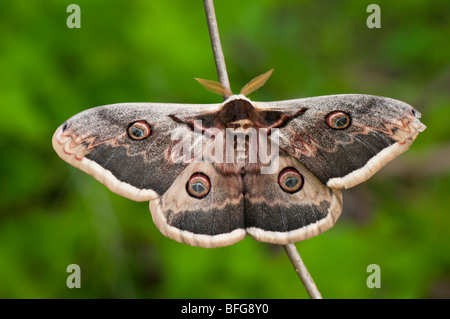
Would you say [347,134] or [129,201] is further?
[129,201]

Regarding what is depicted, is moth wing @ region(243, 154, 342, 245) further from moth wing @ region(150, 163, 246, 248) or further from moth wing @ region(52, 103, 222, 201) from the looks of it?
moth wing @ region(52, 103, 222, 201)

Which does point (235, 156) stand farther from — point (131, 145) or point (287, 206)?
point (131, 145)

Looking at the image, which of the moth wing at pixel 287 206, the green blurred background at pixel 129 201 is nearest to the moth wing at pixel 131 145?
the moth wing at pixel 287 206

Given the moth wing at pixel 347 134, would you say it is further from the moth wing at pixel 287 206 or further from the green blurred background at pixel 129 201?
the green blurred background at pixel 129 201

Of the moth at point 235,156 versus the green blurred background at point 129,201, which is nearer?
the moth at point 235,156

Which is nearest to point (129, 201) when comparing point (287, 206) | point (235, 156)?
point (235, 156)

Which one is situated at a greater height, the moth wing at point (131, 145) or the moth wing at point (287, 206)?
the moth wing at point (131, 145)

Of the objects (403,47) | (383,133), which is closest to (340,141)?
(383,133)
